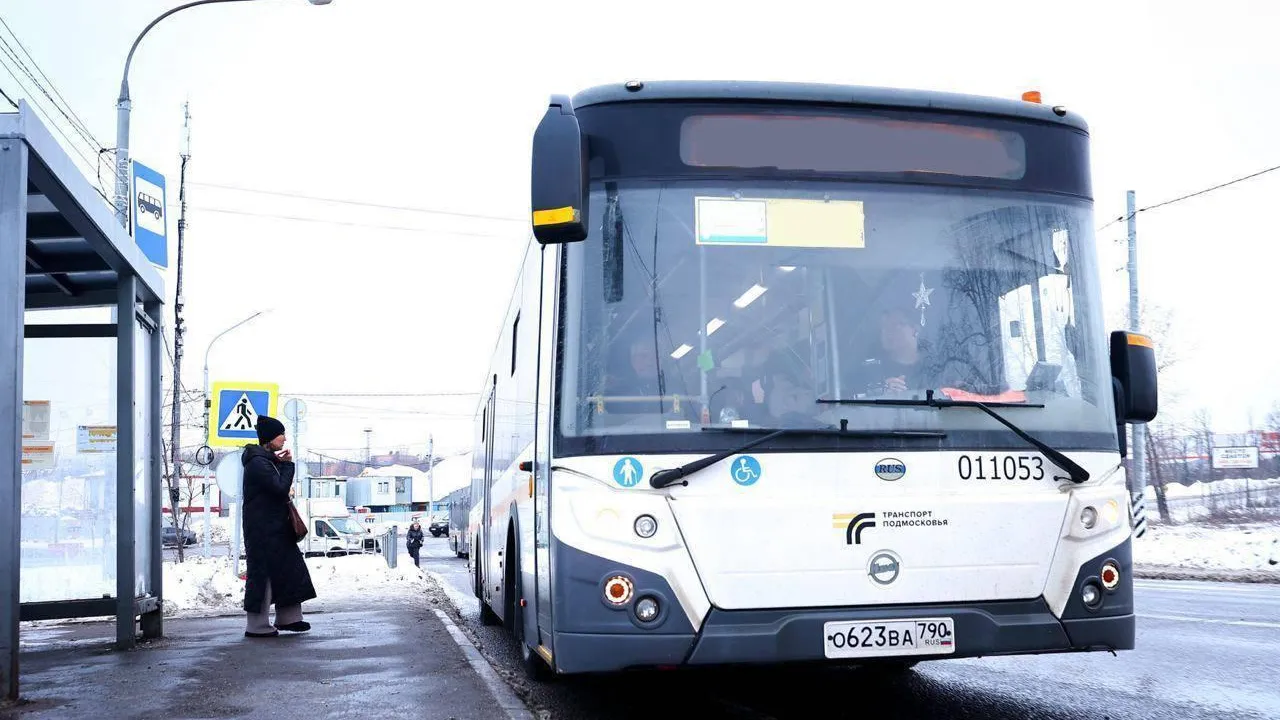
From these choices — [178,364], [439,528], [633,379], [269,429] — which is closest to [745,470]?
[633,379]

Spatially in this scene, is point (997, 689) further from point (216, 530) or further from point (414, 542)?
point (216, 530)

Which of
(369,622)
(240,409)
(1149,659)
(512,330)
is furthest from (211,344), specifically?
(1149,659)

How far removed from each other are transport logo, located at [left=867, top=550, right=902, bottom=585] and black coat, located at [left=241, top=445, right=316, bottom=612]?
645 centimetres

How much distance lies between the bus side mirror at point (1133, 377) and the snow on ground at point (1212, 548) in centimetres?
1754

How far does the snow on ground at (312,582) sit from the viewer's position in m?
16.6

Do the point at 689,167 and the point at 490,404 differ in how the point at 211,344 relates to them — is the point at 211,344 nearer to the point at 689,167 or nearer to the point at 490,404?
the point at 490,404

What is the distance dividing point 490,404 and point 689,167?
7.27 meters

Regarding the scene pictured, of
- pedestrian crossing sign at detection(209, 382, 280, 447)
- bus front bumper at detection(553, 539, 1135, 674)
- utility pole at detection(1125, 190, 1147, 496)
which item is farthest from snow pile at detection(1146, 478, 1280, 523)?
bus front bumper at detection(553, 539, 1135, 674)

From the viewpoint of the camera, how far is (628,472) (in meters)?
5.68

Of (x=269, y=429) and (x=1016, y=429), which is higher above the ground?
(x=269, y=429)

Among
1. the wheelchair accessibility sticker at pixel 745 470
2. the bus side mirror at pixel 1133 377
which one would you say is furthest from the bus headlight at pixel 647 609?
the bus side mirror at pixel 1133 377

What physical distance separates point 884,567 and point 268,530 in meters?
6.69

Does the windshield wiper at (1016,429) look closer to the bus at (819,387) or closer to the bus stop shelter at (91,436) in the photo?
the bus at (819,387)

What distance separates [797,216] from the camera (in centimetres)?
610
